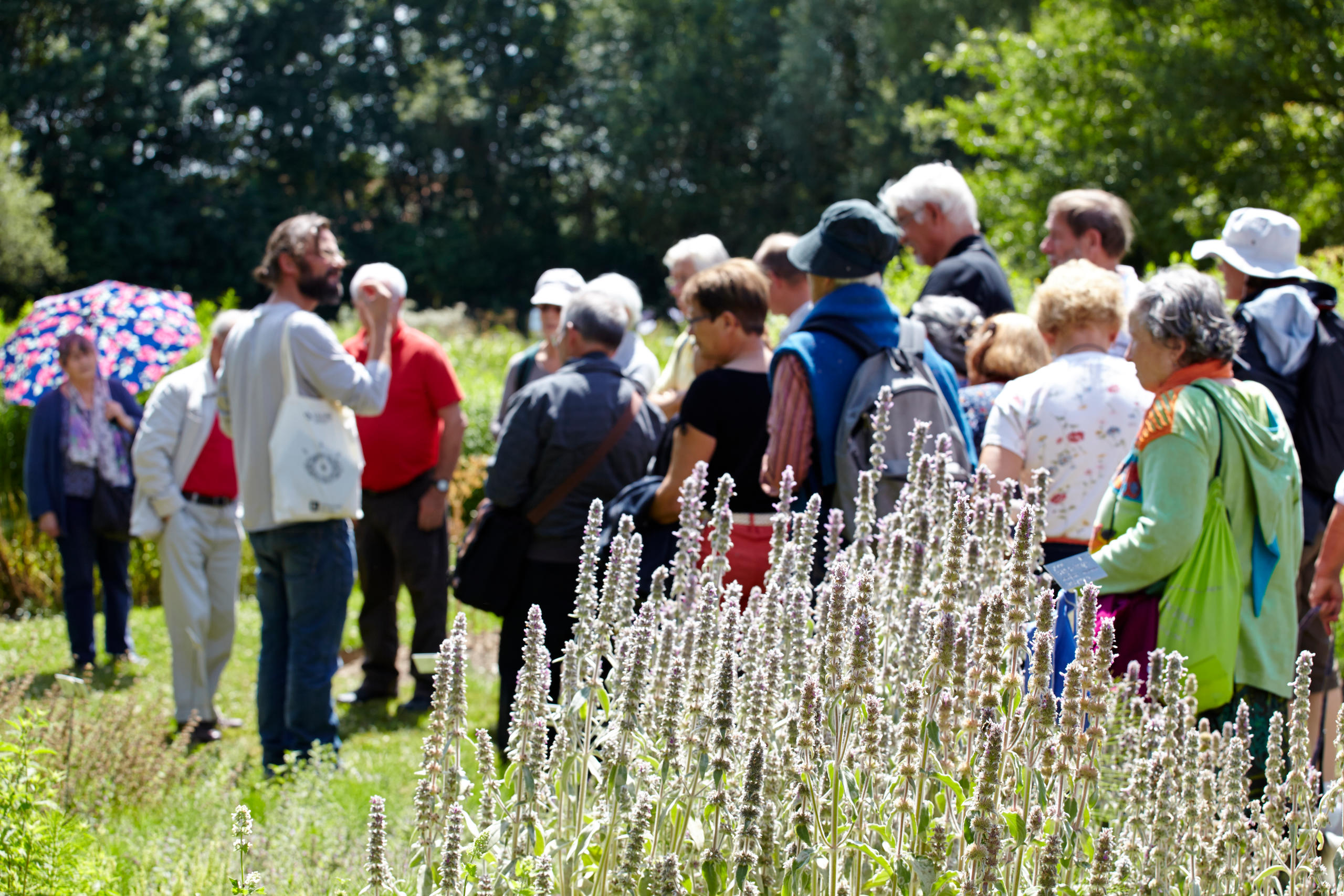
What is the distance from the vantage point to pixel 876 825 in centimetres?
175

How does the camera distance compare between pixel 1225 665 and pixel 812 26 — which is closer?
pixel 1225 665

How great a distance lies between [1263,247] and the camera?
4238 mm

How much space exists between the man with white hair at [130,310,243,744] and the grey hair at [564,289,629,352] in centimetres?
201

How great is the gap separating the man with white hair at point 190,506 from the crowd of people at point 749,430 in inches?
0.6

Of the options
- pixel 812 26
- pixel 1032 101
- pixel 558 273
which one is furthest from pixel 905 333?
pixel 812 26

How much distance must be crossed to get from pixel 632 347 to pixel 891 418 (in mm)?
2949

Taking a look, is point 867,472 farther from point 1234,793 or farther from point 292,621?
point 292,621

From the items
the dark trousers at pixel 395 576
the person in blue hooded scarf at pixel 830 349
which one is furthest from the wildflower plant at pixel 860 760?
the dark trousers at pixel 395 576

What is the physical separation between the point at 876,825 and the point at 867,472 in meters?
1.06

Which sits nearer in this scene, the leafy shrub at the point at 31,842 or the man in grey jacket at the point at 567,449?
the leafy shrub at the point at 31,842

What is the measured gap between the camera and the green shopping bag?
116 inches

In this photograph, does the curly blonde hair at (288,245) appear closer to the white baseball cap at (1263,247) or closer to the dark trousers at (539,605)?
the dark trousers at (539,605)

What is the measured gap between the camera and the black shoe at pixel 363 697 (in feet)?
21.6

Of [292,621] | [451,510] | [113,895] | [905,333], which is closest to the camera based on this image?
[113,895]
